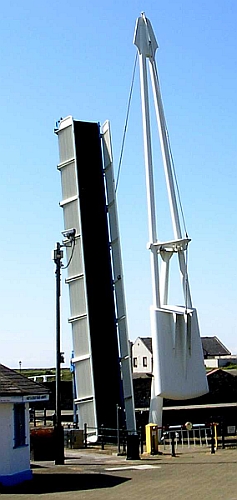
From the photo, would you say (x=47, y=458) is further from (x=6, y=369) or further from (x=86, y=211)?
(x=86, y=211)

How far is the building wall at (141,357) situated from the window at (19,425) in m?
53.4

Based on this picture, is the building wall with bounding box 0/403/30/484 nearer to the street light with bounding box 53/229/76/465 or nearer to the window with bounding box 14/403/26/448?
the window with bounding box 14/403/26/448

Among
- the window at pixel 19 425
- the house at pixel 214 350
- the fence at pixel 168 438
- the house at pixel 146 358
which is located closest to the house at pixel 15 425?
the window at pixel 19 425

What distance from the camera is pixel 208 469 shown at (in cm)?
1970

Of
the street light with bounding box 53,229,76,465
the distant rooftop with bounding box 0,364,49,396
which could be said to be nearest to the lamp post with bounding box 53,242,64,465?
the street light with bounding box 53,229,76,465

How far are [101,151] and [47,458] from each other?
41.2ft

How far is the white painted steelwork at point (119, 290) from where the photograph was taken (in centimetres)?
3044

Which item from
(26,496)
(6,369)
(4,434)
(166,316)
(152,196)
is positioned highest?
(152,196)

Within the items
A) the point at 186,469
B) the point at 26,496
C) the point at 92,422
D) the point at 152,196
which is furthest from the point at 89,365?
the point at 26,496

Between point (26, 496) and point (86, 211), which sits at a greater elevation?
point (86, 211)

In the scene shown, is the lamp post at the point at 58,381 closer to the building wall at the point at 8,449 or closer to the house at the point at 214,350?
the building wall at the point at 8,449

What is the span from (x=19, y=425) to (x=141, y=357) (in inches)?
2191

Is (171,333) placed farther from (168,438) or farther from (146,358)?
(146,358)

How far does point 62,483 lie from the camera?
17.7 metres
